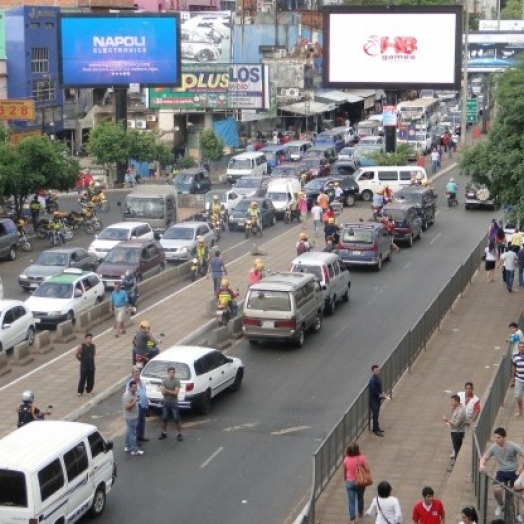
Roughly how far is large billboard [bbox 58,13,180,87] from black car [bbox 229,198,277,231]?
1811 centimetres

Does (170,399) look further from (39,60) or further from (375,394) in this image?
(39,60)

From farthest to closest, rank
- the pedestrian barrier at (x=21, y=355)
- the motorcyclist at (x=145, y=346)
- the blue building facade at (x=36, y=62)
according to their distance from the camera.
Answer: the blue building facade at (x=36, y=62), the pedestrian barrier at (x=21, y=355), the motorcyclist at (x=145, y=346)

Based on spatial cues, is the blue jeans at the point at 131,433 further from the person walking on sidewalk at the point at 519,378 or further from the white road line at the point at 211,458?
the person walking on sidewalk at the point at 519,378

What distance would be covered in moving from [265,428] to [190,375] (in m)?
1.76

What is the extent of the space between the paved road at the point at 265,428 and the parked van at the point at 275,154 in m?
34.2

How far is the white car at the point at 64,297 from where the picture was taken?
33188mm

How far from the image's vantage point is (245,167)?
66.9 metres

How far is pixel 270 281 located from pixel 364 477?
12854 mm

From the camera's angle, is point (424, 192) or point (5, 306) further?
point (424, 192)

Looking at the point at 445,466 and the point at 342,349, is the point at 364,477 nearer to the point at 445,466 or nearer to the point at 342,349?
the point at 445,466

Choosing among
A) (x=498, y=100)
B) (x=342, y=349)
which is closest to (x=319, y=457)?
(x=342, y=349)

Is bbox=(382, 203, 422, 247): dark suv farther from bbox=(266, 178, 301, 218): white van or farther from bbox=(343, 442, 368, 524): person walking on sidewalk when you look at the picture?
bbox=(343, 442, 368, 524): person walking on sidewalk

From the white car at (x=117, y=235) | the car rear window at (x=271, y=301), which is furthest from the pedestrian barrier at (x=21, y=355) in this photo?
the white car at (x=117, y=235)

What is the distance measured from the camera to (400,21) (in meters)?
64.1
